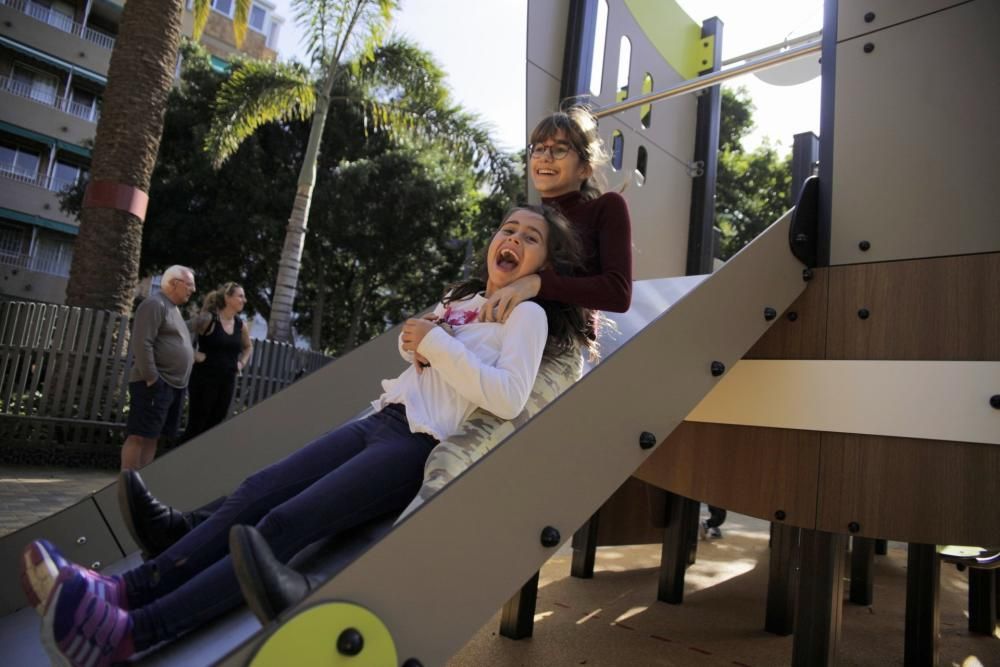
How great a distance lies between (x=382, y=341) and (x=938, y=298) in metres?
1.91

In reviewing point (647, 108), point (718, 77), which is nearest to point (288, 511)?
point (718, 77)

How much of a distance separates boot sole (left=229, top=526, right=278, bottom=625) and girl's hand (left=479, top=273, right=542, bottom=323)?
0.81 m

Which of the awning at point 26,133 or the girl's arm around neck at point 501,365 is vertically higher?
the awning at point 26,133

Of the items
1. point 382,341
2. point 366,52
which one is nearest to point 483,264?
point 382,341

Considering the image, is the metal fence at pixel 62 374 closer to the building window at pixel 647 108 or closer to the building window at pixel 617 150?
the building window at pixel 617 150

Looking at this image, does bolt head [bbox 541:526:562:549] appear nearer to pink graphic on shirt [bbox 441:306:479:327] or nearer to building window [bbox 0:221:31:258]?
pink graphic on shirt [bbox 441:306:479:327]

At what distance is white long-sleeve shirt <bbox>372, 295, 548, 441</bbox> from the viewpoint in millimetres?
1503

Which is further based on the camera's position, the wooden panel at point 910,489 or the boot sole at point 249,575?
the wooden panel at point 910,489

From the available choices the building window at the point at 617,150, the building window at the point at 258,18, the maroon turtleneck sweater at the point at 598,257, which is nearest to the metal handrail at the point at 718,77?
the building window at the point at 617,150

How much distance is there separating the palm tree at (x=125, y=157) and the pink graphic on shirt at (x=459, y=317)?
593 cm

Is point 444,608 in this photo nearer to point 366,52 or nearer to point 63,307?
point 63,307

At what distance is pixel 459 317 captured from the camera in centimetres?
189

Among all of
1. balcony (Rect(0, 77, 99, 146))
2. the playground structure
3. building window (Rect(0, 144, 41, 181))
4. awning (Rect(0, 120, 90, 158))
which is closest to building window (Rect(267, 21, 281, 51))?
balcony (Rect(0, 77, 99, 146))

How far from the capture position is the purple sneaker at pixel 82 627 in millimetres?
1143
